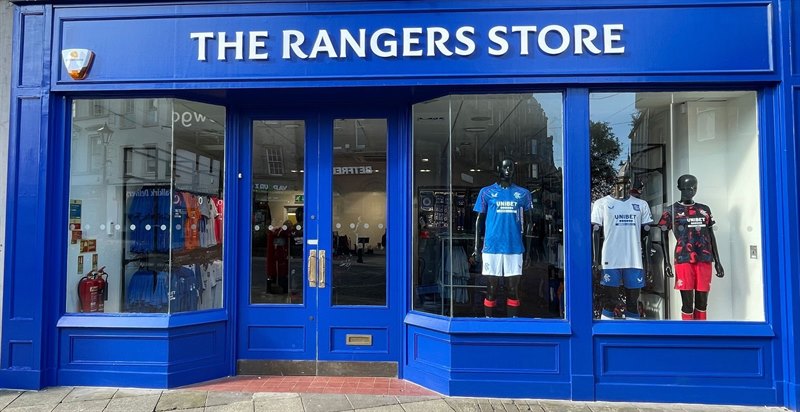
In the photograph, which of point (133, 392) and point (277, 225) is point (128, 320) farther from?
point (277, 225)

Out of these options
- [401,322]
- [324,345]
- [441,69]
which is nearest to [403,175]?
[441,69]

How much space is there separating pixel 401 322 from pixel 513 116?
7.74 feet

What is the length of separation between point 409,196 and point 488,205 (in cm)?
80

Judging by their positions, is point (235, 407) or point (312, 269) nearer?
point (235, 407)

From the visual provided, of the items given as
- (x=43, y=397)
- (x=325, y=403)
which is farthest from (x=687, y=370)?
(x=43, y=397)

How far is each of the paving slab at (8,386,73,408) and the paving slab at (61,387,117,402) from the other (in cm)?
6

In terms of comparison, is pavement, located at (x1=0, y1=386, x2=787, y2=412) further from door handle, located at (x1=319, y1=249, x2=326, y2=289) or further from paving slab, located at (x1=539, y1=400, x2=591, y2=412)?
door handle, located at (x1=319, y1=249, x2=326, y2=289)

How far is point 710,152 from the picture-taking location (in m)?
4.49

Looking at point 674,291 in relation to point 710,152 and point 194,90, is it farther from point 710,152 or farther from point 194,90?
point 194,90

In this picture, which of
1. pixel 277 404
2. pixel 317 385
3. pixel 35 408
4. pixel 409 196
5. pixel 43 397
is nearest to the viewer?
pixel 35 408

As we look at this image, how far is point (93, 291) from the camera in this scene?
4559mm

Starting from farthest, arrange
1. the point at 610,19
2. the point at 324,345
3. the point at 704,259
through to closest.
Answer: the point at 324,345, the point at 704,259, the point at 610,19

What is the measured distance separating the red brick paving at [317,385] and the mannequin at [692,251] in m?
2.59

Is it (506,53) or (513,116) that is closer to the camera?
(506,53)
